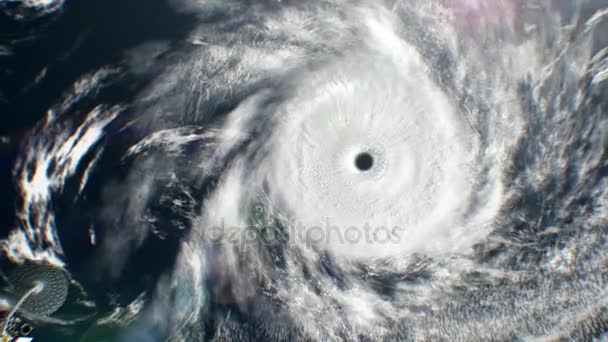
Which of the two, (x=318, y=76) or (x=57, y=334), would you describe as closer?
(x=318, y=76)

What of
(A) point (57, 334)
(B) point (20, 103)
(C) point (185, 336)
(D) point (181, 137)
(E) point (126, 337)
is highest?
(D) point (181, 137)

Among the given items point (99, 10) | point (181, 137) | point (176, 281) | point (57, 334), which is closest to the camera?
point (99, 10)

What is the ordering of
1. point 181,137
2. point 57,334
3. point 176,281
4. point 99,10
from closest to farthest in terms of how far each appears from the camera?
point 99,10 → point 181,137 → point 176,281 → point 57,334

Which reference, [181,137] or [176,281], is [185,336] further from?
[181,137]

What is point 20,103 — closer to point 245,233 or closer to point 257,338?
point 245,233

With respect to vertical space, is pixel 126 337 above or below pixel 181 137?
below

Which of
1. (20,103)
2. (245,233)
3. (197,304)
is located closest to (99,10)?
(20,103)

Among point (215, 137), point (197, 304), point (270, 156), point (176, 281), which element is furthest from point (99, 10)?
point (197, 304)

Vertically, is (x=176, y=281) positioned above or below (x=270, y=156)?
below

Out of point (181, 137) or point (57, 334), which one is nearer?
point (181, 137)
